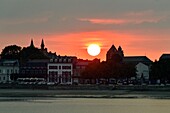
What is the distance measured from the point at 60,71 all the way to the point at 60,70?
1.87ft

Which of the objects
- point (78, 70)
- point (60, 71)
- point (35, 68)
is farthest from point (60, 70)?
point (35, 68)

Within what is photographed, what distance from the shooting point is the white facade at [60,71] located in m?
185

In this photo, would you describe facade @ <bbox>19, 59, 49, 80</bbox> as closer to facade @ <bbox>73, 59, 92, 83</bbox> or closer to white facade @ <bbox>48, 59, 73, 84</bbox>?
white facade @ <bbox>48, 59, 73, 84</bbox>

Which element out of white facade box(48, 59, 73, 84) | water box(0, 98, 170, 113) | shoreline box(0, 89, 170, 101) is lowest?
water box(0, 98, 170, 113)

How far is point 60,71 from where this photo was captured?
18762 centimetres

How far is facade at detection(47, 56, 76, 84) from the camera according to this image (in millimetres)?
185000

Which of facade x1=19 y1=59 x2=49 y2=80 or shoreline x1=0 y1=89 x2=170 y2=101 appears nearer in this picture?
shoreline x1=0 y1=89 x2=170 y2=101

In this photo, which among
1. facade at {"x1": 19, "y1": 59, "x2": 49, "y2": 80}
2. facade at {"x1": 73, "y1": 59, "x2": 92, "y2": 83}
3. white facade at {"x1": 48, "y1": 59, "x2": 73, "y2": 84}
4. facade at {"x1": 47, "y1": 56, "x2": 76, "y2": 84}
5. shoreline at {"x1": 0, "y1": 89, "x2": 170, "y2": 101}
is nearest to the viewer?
shoreline at {"x1": 0, "y1": 89, "x2": 170, "y2": 101}

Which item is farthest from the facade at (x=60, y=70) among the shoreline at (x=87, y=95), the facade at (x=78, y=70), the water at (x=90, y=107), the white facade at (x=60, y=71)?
the water at (x=90, y=107)

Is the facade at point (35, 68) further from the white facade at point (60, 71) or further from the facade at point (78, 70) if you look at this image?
the facade at point (78, 70)

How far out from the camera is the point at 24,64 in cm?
19775

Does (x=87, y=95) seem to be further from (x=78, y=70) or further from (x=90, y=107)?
(x=78, y=70)

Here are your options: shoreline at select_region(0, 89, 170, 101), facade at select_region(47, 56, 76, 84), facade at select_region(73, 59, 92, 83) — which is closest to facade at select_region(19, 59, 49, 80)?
facade at select_region(47, 56, 76, 84)

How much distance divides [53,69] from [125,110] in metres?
114
